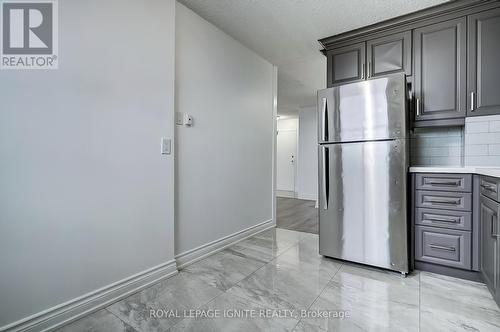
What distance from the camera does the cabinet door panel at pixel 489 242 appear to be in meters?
1.51

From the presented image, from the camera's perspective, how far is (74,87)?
145cm

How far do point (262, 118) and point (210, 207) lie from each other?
1545mm

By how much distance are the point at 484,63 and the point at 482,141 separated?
70cm

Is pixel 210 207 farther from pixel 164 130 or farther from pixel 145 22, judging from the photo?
pixel 145 22

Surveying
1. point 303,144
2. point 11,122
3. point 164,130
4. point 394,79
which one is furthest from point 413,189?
point 303,144

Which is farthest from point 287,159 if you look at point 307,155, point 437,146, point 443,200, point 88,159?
point 88,159

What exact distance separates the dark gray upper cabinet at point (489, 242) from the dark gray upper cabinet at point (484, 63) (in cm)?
90

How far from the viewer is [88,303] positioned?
150 cm

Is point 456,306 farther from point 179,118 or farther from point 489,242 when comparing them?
point 179,118

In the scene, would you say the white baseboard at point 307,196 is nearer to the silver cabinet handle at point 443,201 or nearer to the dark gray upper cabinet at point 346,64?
the dark gray upper cabinet at point 346,64

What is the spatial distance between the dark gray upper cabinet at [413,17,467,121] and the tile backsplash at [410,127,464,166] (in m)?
0.37

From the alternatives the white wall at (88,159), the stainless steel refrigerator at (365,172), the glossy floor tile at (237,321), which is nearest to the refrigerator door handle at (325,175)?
the stainless steel refrigerator at (365,172)

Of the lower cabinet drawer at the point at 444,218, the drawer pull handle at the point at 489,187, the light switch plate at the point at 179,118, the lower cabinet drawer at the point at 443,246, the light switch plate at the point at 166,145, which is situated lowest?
the lower cabinet drawer at the point at 443,246

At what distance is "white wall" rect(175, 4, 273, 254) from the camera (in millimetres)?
2256
